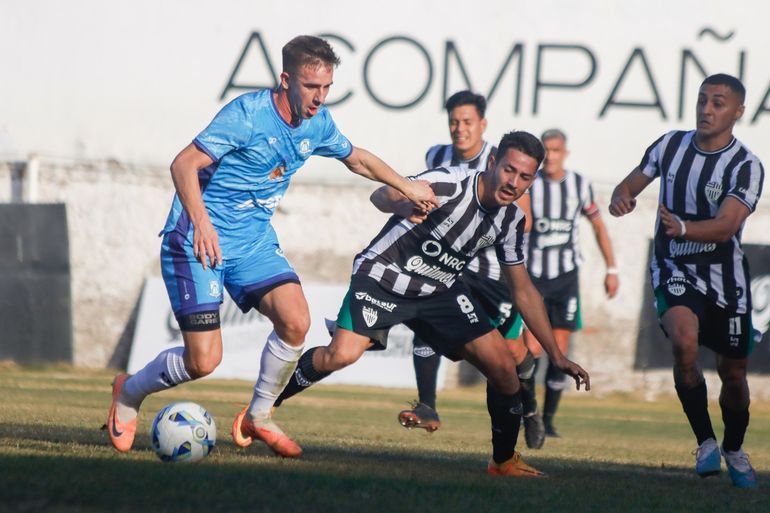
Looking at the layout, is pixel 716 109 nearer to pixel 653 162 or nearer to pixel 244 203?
pixel 653 162

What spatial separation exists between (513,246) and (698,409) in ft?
4.38

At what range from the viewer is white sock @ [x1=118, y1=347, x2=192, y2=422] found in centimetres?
642

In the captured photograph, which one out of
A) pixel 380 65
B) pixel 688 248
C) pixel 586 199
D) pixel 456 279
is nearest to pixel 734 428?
pixel 688 248

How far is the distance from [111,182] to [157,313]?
6.12ft

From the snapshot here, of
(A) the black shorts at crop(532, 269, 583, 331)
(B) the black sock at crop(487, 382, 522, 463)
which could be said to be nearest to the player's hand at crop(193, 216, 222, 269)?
(B) the black sock at crop(487, 382, 522, 463)

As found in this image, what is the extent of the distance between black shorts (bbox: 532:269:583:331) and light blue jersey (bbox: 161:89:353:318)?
12.2 ft

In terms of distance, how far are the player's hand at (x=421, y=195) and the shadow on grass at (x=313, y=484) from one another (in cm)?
130

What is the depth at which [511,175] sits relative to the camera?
248 inches

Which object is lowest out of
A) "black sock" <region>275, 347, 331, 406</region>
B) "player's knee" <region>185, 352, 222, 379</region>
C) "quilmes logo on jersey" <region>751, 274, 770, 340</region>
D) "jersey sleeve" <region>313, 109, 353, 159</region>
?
"quilmes logo on jersey" <region>751, 274, 770, 340</region>

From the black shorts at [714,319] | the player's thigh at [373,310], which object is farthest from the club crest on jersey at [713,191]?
the player's thigh at [373,310]

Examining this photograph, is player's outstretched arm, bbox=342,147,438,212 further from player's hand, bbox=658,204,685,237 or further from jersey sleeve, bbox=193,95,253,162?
player's hand, bbox=658,204,685,237

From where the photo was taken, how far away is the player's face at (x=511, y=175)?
630 cm

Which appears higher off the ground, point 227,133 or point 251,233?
point 227,133

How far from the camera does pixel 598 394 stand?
610 inches
